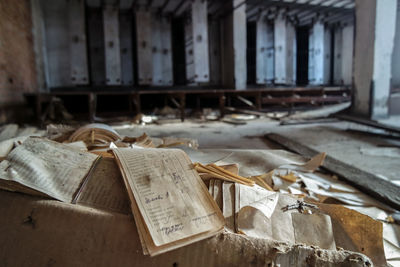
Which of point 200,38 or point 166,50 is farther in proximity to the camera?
point 166,50

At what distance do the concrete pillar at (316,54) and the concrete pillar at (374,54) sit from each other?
6.82 m

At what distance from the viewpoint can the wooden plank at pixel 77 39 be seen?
9.23m

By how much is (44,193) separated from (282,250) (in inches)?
40.8

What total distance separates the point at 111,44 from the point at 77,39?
43.5 inches

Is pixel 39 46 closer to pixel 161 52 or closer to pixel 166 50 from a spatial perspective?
pixel 161 52

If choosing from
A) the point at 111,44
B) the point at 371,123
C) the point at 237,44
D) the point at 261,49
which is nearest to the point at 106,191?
the point at 371,123

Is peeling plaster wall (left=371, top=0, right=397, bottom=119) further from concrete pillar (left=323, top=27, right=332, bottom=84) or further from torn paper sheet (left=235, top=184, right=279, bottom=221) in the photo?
concrete pillar (left=323, top=27, right=332, bottom=84)

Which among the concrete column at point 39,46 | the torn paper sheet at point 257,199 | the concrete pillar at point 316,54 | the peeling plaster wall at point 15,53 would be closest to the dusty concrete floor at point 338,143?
the torn paper sheet at point 257,199

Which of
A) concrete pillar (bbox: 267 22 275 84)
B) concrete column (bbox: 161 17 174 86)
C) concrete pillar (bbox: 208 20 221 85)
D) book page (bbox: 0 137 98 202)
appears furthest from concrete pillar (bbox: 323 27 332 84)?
book page (bbox: 0 137 98 202)

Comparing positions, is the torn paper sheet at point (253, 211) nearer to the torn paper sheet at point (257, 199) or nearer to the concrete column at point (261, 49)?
the torn paper sheet at point (257, 199)

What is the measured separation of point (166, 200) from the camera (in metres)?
1.25

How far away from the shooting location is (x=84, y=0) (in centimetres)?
942

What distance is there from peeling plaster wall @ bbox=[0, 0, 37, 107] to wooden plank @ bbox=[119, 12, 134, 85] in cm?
342

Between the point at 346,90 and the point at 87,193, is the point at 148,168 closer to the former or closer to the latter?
the point at 87,193
